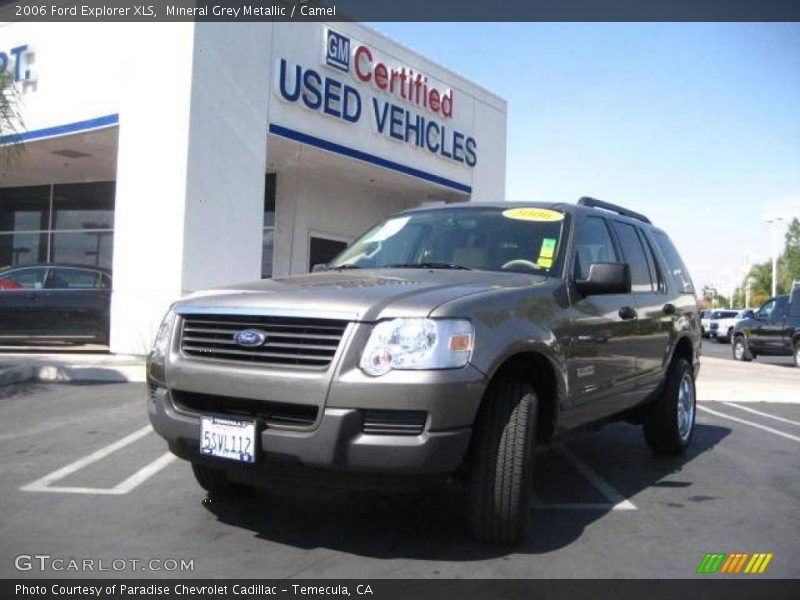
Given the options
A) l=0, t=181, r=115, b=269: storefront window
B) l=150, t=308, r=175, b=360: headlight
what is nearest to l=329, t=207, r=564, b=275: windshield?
l=150, t=308, r=175, b=360: headlight

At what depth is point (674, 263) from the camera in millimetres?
6387

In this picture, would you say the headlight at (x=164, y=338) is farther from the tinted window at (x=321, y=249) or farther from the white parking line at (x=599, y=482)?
the tinted window at (x=321, y=249)

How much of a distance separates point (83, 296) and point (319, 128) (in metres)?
5.28

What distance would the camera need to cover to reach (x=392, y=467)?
3123mm

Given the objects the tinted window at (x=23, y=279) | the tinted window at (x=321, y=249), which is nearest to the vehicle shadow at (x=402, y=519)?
the tinted window at (x=23, y=279)

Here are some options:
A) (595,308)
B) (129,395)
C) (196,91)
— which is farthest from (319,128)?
(595,308)

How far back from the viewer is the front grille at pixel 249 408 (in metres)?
3.26

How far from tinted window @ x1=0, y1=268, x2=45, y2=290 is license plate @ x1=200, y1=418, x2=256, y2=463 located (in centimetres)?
976

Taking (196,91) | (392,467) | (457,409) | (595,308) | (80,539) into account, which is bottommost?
(80,539)

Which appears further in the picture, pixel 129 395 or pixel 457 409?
pixel 129 395

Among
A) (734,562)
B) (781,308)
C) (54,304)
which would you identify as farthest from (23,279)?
(781,308)

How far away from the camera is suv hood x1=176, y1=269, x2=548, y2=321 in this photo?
3252 millimetres
